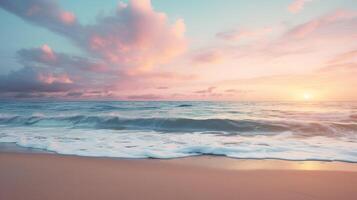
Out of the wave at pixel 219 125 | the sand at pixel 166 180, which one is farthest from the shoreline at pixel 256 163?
the wave at pixel 219 125

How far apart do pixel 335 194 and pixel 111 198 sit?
2.53 meters

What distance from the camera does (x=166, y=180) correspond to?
3229mm

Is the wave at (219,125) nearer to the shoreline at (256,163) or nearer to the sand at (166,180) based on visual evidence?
the shoreline at (256,163)

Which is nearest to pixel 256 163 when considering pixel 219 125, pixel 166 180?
pixel 166 180

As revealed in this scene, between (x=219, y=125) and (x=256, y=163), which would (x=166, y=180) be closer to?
(x=256, y=163)

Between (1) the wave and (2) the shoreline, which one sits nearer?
(2) the shoreline

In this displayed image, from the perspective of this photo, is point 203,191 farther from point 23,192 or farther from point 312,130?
point 312,130

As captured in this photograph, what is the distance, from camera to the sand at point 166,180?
2697 mm

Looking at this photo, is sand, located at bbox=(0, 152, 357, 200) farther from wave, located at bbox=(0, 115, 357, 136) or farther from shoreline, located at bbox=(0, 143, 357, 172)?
wave, located at bbox=(0, 115, 357, 136)

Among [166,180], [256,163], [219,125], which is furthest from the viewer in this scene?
[219,125]

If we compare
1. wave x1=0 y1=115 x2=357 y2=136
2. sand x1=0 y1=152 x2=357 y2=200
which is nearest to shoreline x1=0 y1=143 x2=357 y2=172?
sand x1=0 y1=152 x2=357 y2=200

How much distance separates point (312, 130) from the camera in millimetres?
9070

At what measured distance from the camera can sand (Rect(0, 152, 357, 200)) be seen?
8.85ft

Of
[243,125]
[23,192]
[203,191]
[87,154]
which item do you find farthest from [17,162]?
[243,125]
